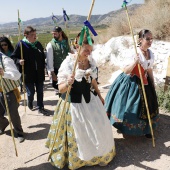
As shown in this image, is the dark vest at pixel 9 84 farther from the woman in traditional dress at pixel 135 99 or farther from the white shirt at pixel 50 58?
the woman in traditional dress at pixel 135 99

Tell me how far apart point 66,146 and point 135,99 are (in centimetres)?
130

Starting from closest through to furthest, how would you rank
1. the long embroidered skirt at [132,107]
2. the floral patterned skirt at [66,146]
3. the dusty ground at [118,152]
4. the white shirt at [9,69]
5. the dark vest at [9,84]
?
the floral patterned skirt at [66,146] → the dusty ground at [118,152] → the white shirt at [9,69] → the long embroidered skirt at [132,107] → the dark vest at [9,84]

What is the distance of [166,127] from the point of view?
13.6ft

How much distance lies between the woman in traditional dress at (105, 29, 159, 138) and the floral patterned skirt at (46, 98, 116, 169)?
2.23ft

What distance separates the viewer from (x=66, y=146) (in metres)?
3.01

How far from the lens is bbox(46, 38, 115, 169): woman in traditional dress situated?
9.52 ft

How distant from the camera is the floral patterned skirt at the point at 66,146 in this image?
116 inches

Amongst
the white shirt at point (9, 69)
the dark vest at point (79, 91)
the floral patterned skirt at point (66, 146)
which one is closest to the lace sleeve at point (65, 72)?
the dark vest at point (79, 91)

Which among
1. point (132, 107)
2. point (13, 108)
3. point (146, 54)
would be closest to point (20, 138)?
point (13, 108)

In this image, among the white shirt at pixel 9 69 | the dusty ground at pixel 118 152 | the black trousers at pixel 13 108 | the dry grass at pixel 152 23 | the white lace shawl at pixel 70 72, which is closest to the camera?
the white lace shawl at pixel 70 72

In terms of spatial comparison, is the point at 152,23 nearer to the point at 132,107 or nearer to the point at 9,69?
the point at 132,107

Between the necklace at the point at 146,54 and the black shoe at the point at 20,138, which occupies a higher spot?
the necklace at the point at 146,54

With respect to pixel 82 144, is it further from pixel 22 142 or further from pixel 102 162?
pixel 22 142

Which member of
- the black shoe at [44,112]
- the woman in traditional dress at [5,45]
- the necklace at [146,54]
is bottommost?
the black shoe at [44,112]
